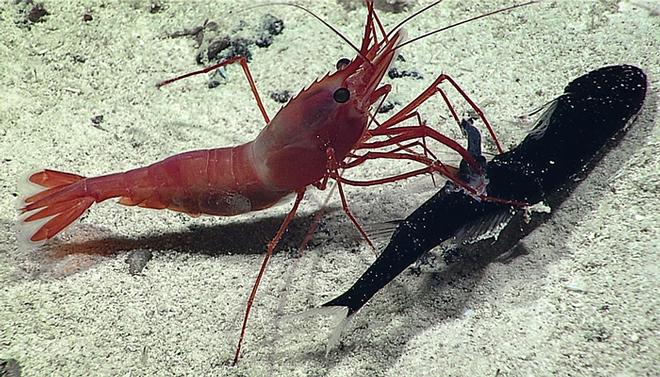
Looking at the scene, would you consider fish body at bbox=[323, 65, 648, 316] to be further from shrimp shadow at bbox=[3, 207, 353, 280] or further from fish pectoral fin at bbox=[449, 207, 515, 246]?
shrimp shadow at bbox=[3, 207, 353, 280]

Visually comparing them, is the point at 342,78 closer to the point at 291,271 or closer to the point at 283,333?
the point at 291,271

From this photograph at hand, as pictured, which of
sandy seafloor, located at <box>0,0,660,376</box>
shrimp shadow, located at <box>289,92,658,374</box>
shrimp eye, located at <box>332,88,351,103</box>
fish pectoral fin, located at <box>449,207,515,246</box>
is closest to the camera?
sandy seafloor, located at <box>0,0,660,376</box>

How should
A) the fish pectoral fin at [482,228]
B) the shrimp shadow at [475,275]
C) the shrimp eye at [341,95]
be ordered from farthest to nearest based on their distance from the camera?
the shrimp eye at [341,95], the fish pectoral fin at [482,228], the shrimp shadow at [475,275]

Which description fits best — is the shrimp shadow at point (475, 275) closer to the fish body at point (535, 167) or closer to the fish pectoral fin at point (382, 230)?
the fish body at point (535, 167)

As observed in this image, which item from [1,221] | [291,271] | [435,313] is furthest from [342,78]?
[1,221]

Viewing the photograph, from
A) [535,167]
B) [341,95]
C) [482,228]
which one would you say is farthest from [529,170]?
[341,95]

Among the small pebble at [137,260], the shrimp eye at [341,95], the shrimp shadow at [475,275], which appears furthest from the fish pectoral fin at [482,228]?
the small pebble at [137,260]

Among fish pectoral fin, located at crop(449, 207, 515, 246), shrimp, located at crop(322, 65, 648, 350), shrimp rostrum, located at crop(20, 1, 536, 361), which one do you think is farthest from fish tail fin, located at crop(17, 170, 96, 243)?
fish pectoral fin, located at crop(449, 207, 515, 246)

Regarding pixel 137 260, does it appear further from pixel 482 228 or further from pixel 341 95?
pixel 482 228
